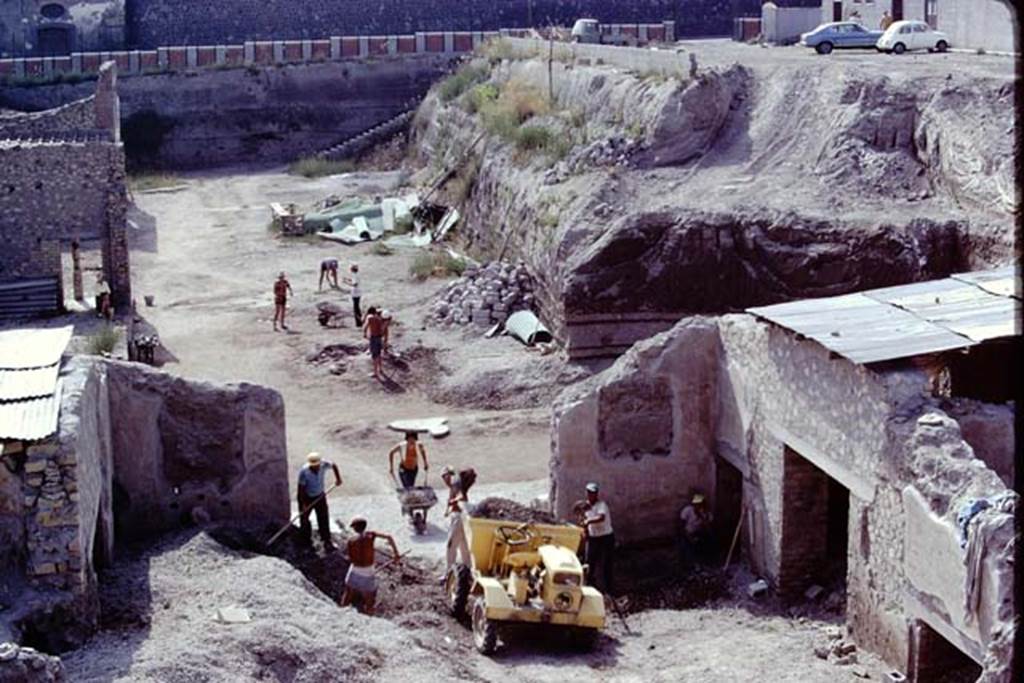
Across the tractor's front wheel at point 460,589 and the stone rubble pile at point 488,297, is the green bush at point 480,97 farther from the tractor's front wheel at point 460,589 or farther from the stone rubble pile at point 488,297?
the tractor's front wheel at point 460,589

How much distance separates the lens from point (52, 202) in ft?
93.6

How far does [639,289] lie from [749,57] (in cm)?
1282

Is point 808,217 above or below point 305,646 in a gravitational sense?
above

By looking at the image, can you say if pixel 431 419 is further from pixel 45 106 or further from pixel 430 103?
pixel 45 106

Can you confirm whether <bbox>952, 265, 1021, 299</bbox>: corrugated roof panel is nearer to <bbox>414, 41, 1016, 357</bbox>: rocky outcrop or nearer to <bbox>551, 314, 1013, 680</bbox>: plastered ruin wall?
<bbox>551, 314, 1013, 680</bbox>: plastered ruin wall

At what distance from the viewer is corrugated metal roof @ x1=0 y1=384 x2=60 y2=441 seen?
13.0 m

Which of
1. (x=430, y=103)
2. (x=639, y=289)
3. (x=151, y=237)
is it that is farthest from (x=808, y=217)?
(x=430, y=103)

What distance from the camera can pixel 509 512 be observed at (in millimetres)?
17609

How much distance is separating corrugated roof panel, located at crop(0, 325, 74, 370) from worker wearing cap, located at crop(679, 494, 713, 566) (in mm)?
6771

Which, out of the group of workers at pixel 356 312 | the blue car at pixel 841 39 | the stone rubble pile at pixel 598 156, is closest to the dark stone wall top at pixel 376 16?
the blue car at pixel 841 39

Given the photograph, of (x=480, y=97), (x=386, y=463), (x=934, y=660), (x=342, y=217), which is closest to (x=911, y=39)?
(x=480, y=97)

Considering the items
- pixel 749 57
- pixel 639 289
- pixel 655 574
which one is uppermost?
pixel 749 57

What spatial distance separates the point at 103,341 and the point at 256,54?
2760 centimetres

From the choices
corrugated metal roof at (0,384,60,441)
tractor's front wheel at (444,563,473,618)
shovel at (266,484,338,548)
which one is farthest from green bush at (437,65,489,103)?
corrugated metal roof at (0,384,60,441)
